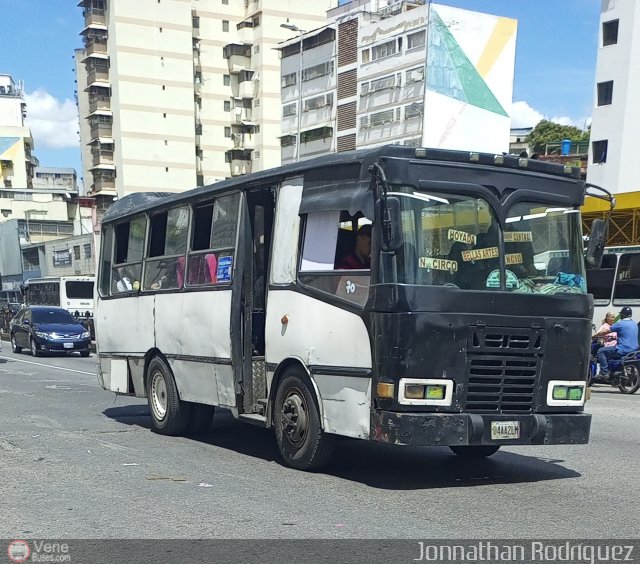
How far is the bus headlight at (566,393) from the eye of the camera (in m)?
7.85

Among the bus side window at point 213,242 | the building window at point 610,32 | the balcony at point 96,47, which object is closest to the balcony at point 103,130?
the balcony at point 96,47

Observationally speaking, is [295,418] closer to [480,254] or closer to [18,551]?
[480,254]

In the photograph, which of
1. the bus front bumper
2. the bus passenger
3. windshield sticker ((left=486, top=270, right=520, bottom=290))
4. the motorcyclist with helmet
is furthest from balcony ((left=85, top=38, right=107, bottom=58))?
the bus front bumper

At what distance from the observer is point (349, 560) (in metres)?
5.50

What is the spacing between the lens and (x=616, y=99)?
182ft

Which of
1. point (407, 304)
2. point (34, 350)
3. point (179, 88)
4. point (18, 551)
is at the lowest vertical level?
point (34, 350)

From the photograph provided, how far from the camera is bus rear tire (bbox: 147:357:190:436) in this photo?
10.8m

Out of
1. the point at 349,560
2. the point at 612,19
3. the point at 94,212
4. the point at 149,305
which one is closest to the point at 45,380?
the point at 149,305

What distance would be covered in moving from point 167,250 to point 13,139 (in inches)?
4309

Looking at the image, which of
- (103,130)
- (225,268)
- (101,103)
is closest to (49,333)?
(225,268)

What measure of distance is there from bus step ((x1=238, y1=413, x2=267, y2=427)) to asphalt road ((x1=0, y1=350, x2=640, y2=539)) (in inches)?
16.4

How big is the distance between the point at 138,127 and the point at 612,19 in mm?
45074

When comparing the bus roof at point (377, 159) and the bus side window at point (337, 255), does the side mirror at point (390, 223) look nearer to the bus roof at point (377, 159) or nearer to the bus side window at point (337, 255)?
the bus side window at point (337, 255)

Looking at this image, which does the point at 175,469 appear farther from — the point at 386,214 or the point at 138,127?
the point at 138,127
